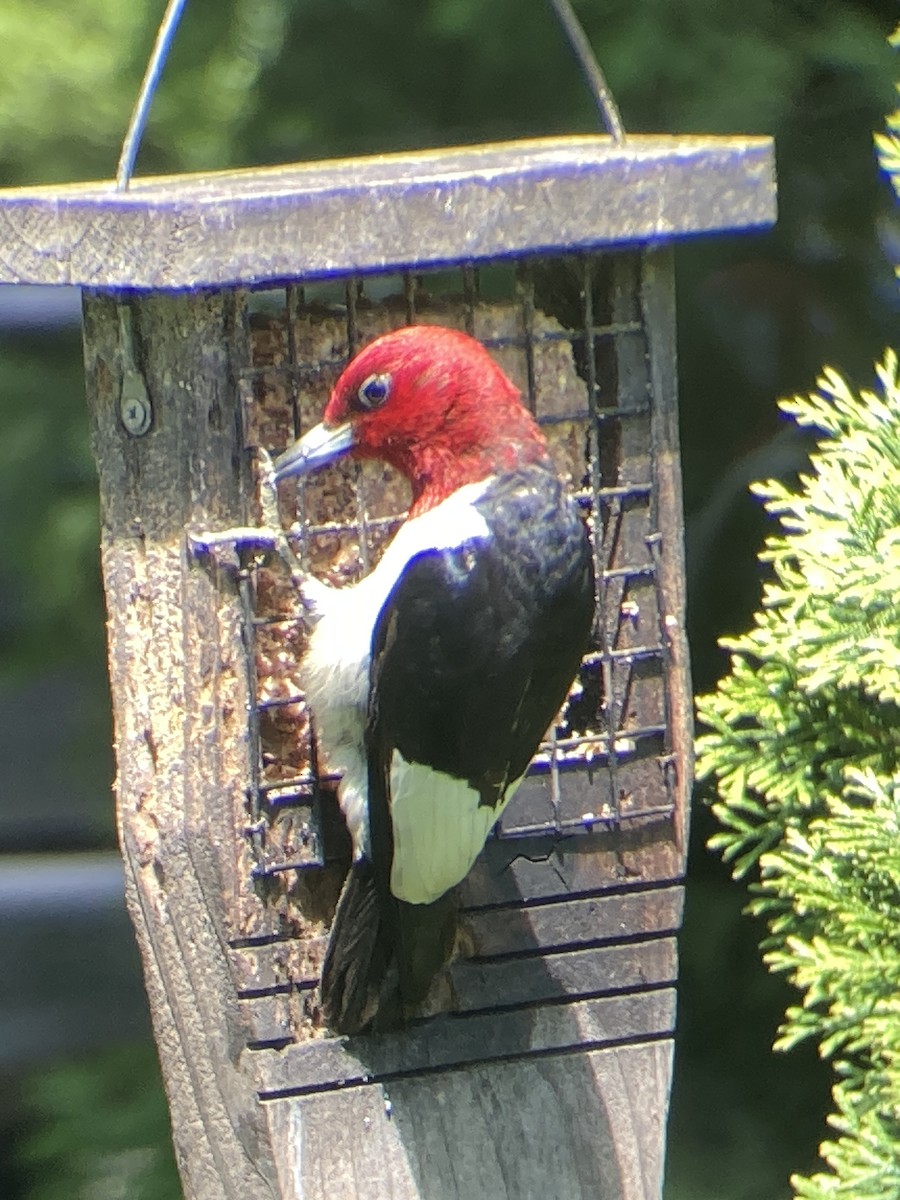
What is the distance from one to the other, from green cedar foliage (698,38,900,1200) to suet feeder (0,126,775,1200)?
12cm

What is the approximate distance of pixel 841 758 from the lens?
1623 millimetres

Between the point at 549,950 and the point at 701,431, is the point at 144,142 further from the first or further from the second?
the point at 549,950

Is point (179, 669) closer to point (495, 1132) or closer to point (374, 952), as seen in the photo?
point (374, 952)

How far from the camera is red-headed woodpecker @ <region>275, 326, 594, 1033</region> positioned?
5.16ft

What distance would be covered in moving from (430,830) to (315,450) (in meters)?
0.36

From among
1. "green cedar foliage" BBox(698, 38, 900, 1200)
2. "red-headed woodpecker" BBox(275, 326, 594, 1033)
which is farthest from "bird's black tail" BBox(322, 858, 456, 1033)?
"green cedar foliage" BBox(698, 38, 900, 1200)

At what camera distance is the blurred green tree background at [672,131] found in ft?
7.92

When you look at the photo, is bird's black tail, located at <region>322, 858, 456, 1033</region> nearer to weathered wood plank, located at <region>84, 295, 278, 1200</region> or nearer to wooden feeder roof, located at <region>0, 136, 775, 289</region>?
Result: weathered wood plank, located at <region>84, 295, 278, 1200</region>

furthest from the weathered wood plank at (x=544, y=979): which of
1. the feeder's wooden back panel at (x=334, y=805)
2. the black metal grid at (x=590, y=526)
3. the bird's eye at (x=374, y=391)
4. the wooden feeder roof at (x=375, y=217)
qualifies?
the wooden feeder roof at (x=375, y=217)

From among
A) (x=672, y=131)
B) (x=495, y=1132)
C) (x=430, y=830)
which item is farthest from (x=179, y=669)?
(x=672, y=131)

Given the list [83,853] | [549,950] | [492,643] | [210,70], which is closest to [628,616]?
[492,643]

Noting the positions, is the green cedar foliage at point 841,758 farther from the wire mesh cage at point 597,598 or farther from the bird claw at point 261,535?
the bird claw at point 261,535

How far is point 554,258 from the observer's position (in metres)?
1.68

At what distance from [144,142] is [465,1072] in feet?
4.97
